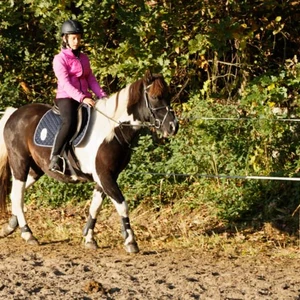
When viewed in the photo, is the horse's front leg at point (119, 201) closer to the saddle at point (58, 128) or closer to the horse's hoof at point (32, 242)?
the saddle at point (58, 128)

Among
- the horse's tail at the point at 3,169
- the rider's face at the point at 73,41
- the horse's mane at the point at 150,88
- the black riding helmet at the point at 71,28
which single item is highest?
the black riding helmet at the point at 71,28

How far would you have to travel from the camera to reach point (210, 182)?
1066cm

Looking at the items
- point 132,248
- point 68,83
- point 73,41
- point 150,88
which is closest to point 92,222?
point 132,248

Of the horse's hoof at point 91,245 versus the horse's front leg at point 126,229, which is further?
the horse's hoof at point 91,245

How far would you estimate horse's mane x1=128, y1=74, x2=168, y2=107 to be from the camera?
8.02 meters

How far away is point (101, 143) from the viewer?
838 centimetres

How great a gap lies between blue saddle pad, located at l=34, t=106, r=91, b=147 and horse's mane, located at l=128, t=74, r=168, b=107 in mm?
560

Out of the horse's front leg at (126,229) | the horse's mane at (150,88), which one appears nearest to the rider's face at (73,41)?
the horse's mane at (150,88)

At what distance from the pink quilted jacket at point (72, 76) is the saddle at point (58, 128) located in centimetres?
23

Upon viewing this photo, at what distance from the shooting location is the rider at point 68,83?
8.42 metres

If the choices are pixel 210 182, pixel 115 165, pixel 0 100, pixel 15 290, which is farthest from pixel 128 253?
pixel 0 100

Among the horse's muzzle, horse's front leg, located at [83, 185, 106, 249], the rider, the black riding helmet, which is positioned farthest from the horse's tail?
the horse's muzzle

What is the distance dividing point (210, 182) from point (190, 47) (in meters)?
1.82

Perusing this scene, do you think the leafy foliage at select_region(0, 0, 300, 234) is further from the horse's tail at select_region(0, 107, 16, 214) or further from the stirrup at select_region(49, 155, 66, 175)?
the stirrup at select_region(49, 155, 66, 175)
